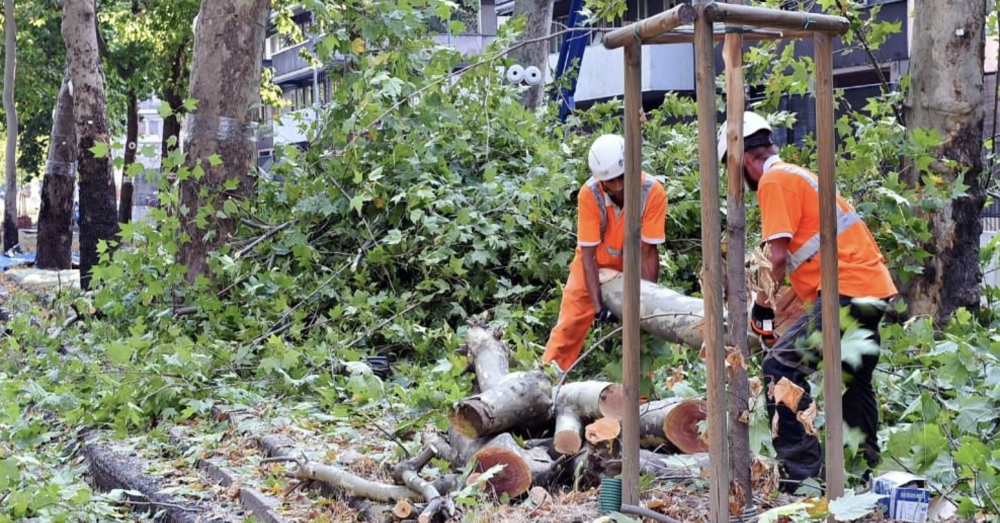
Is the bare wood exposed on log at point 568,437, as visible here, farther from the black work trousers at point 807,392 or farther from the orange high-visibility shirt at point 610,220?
the orange high-visibility shirt at point 610,220

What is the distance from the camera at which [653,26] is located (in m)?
3.99

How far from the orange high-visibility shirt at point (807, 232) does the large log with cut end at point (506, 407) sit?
4.19ft

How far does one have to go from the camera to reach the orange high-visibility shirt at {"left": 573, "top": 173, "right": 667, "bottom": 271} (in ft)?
23.3

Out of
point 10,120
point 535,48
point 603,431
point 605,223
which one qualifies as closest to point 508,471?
point 603,431

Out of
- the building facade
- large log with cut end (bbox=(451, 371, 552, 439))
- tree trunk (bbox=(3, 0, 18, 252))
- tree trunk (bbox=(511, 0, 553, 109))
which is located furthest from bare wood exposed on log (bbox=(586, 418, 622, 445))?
tree trunk (bbox=(3, 0, 18, 252))

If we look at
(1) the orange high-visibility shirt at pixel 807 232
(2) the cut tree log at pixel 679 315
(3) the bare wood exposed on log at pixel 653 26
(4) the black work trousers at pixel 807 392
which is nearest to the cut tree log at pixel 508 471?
(2) the cut tree log at pixel 679 315

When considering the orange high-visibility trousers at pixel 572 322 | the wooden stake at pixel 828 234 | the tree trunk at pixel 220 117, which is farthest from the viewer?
the tree trunk at pixel 220 117

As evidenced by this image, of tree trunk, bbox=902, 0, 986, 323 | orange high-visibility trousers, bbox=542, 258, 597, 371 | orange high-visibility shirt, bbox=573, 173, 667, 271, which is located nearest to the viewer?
orange high-visibility shirt, bbox=573, 173, 667, 271

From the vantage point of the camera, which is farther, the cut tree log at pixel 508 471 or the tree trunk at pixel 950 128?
the tree trunk at pixel 950 128

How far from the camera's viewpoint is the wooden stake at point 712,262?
150 inches

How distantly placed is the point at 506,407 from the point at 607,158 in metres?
1.95

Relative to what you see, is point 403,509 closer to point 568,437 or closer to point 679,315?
point 568,437

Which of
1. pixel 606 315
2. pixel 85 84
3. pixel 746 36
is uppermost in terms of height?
pixel 85 84

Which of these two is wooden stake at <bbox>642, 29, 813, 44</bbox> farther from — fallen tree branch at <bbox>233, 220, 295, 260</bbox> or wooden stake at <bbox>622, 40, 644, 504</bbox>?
fallen tree branch at <bbox>233, 220, 295, 260</bbox>
